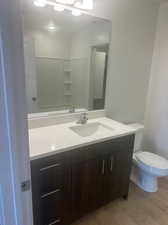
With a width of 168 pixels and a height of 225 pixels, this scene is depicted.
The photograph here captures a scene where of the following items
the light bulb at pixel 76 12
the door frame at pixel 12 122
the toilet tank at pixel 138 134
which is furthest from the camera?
the toilet tank at pixel 138 134

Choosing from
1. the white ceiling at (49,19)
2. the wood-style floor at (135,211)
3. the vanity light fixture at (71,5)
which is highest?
the vanity light fixture at (71,5)

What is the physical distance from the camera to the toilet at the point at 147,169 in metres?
1.94

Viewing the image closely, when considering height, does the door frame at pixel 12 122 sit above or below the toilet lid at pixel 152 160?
above

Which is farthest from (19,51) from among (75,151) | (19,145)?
(75,151)

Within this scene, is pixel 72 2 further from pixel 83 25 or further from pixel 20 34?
pixel 20 34

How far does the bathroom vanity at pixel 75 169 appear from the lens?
1.25m

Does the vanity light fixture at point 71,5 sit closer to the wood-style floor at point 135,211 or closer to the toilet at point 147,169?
the toilet at point 147,169

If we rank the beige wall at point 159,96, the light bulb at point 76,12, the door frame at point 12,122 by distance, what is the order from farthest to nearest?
1. the beige wall at point 159,96
2. the light bulb at point 76,12
3. the door frame at point 12,122

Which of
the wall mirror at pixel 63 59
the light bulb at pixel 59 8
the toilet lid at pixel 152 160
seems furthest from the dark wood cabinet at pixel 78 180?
the light bulb at pixel 59 8

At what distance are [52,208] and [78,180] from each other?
0.98ft

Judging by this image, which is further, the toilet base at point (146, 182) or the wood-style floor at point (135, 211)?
the toilet base at point (146, 182)

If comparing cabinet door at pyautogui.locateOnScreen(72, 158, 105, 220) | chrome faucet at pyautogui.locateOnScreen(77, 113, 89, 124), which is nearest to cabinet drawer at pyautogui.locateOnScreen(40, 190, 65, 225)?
cabinet door at pyautogui.locateOnScreen(72, 158, 105, 220)

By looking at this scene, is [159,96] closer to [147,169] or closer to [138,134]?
[138,134]

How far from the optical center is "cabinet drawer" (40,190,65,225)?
1.29 metres
